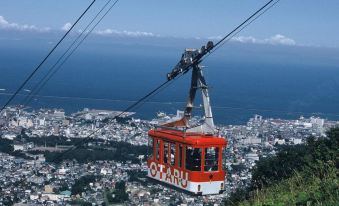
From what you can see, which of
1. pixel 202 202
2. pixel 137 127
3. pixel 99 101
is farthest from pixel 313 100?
pixel 202 202

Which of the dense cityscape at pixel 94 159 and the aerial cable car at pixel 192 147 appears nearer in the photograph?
the aerial cable car at pixel 192 147

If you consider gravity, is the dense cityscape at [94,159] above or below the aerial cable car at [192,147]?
below

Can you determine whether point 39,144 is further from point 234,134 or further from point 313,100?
point 313,100

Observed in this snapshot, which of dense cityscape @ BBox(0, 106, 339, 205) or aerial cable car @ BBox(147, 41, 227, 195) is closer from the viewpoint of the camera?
aerial cable car @ BBox(147, 41, 227, 195)

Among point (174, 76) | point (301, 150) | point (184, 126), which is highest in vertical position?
point (174, 76)

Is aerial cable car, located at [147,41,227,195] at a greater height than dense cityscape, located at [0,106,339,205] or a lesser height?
greater

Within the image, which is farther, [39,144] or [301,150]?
[39,144]
